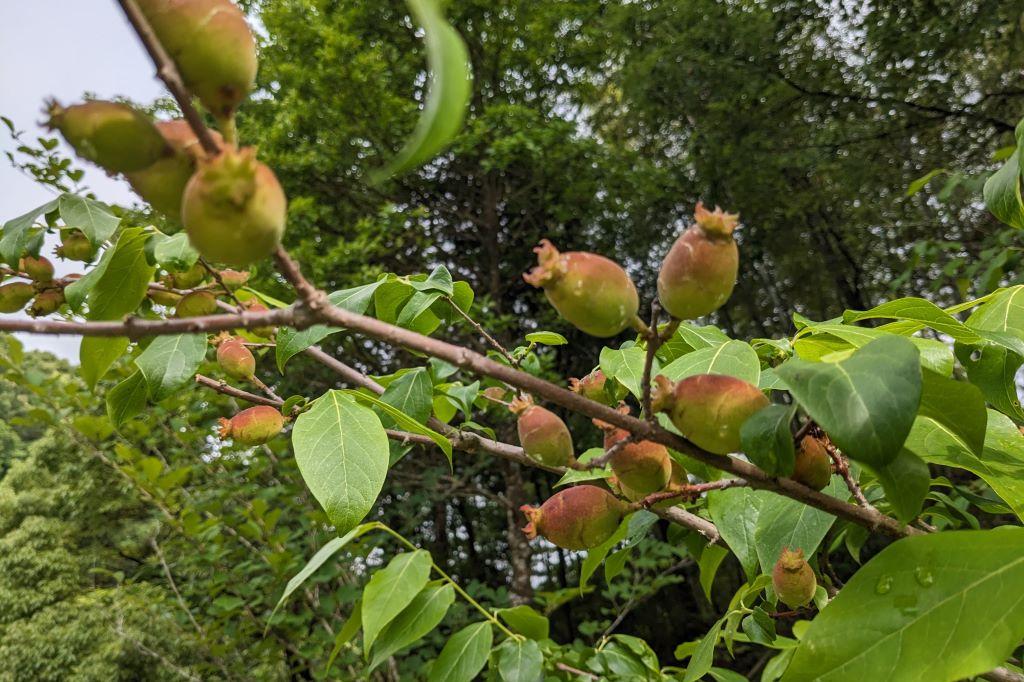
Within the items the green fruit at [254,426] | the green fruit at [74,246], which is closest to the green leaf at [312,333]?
the green fruit at [254,426]

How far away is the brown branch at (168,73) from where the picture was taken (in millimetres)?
226

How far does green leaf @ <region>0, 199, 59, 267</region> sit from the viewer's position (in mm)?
616

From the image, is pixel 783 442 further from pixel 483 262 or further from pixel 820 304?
pixel 820 304

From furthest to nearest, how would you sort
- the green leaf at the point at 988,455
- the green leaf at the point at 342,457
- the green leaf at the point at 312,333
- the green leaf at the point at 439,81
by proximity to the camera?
the green leaf at the point at 312,333
the green leaf at the point at 342,457
the green leaf at the point at 988,455
the green leaf at the point at 439,81

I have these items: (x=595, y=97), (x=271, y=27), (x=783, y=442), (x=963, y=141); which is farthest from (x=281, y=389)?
(x=963, y=141)

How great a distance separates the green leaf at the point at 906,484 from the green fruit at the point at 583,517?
6.8 inches

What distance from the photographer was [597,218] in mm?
5125

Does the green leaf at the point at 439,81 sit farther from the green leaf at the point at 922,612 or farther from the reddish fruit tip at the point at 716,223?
the green leaf at the point at 922,612

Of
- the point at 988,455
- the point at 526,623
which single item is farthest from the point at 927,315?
the point at 526,623

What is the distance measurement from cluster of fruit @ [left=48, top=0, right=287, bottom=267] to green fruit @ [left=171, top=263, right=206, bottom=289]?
442 mm

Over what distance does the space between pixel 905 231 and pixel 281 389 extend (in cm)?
500

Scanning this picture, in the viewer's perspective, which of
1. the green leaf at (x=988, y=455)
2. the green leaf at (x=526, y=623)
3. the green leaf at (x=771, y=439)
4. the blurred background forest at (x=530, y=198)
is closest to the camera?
the green leaf at (x=771, y=439)

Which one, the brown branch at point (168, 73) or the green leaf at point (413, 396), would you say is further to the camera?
the green leaf at point (413, 396)

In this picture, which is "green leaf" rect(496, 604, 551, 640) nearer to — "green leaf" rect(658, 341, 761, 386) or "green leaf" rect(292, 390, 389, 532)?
"green leaf" rect(292, 390, 389, 532)
